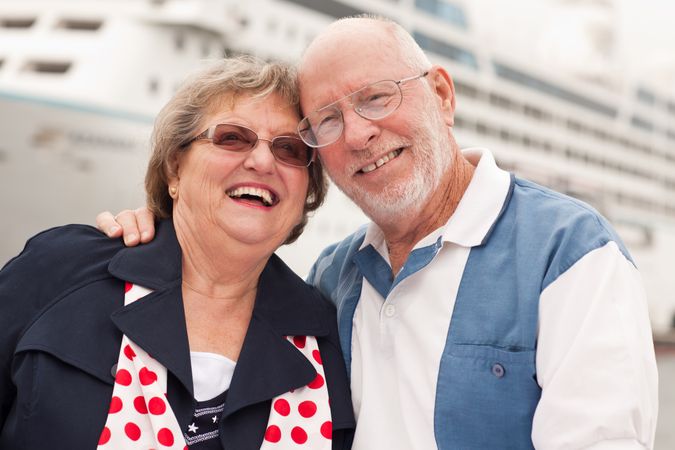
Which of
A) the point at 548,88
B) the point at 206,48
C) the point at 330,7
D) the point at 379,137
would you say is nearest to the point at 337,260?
the point at 379,137

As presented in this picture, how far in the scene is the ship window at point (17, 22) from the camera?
1423 cm

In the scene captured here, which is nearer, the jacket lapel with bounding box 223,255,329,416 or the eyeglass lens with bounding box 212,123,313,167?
the jacket lapel with bounding box 223,255,329,416

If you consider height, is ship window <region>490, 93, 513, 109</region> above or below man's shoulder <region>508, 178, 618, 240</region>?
below

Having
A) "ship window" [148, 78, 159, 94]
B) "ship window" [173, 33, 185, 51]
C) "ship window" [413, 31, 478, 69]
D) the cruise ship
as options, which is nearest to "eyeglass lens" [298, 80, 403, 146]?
the cruise ship

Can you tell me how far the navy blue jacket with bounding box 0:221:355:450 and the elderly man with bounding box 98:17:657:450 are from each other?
19 centimetres

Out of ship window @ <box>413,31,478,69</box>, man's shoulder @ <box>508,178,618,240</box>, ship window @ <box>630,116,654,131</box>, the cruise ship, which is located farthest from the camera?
ship window @ <box>630,116,654,131</box>

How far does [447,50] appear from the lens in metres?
20.8

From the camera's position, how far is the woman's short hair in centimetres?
264

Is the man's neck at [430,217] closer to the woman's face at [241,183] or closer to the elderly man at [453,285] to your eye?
the elderly man at [453,285]

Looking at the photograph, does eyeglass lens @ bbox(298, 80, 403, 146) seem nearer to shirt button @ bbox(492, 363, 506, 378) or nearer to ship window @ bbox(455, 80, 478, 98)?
shirt button @ bbox(492, 363, 506, 378)

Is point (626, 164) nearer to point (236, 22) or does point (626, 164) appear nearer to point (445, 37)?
point (445, 37)

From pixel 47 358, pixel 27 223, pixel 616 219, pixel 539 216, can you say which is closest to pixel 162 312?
pixel 47 358

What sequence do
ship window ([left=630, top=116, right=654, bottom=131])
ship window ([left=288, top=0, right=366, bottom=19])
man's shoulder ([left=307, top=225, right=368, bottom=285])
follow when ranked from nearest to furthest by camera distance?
1. man's shoulder ([left=307, top=225, right=368, bottom=285])
2. ship window ([left=288, top=0, right=366, bottom=19])
3. ship window ([left=630, top=116, right=654, bottom=131])

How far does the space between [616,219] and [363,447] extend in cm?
2689
